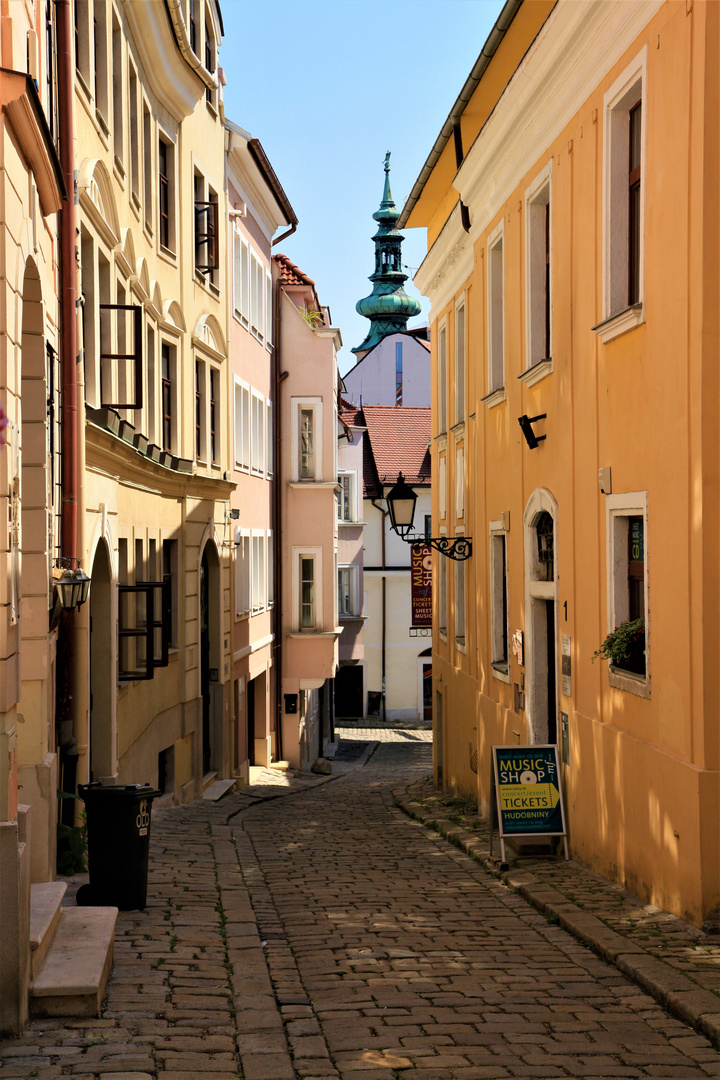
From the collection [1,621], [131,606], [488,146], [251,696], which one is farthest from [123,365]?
[251,696]

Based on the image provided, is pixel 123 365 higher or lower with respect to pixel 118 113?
lower

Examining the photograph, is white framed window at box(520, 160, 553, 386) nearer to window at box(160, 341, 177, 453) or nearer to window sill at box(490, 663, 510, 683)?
window sill at box(490, 663, 510, 683)

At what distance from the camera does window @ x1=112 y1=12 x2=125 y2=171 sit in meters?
14.7

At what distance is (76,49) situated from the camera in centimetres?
1298

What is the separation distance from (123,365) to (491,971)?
30.9 ft

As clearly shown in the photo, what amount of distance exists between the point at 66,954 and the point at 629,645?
5243 millimetres

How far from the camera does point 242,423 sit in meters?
25.0

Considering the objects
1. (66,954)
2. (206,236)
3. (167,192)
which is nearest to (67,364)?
(66,954)

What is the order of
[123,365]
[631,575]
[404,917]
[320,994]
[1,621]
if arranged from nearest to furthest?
1. [1,621]
2. [320,994]
3. [404,917]
4. [631,575]
5. [123,365]

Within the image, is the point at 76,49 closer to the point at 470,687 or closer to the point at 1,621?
the point at 1,621

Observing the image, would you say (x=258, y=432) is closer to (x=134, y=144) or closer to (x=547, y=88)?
(x=134, y=144)

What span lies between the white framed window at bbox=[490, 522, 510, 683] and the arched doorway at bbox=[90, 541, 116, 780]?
5606mm

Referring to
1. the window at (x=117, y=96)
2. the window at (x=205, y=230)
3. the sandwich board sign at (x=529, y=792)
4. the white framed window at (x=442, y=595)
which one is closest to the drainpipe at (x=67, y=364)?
the window at (x=117, y=96)

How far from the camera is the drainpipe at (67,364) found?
36.9 ft
